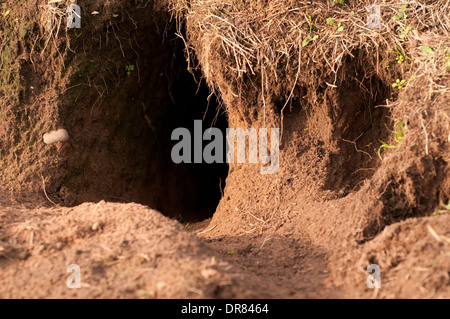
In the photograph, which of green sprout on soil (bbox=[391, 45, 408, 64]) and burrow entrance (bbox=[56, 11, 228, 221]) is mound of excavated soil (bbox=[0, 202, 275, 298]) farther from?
green sprout on soil (bbox=[391, 45, 408, 64])

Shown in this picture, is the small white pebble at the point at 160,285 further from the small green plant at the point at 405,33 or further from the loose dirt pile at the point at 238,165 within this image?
the small green plant at the point at 405,33

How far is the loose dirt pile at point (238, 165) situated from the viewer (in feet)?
Result: 8.98

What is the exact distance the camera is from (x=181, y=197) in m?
5.91

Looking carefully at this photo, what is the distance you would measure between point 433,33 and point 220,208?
6.76 ft

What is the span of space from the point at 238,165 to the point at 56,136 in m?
1.55

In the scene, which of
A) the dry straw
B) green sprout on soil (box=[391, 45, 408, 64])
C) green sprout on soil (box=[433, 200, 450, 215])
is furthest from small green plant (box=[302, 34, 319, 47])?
green sprout on soil (box=[433, 200, 450, 215])

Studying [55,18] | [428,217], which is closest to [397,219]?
[428,217]

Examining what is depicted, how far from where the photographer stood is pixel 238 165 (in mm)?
4367

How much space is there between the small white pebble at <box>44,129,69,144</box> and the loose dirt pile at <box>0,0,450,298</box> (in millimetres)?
51

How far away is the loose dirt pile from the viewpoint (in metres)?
2.74

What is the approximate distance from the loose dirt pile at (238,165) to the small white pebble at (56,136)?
0.05 meters

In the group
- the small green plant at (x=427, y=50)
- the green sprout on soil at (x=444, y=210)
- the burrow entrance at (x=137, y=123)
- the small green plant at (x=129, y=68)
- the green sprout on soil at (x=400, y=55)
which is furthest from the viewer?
the small green plant at (x=129, y=68)

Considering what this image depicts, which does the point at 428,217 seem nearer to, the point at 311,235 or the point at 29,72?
the point at 311,235

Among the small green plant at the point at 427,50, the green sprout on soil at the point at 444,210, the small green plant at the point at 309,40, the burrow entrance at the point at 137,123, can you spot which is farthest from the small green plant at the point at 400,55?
the burrow entrance at the point at 137,123
